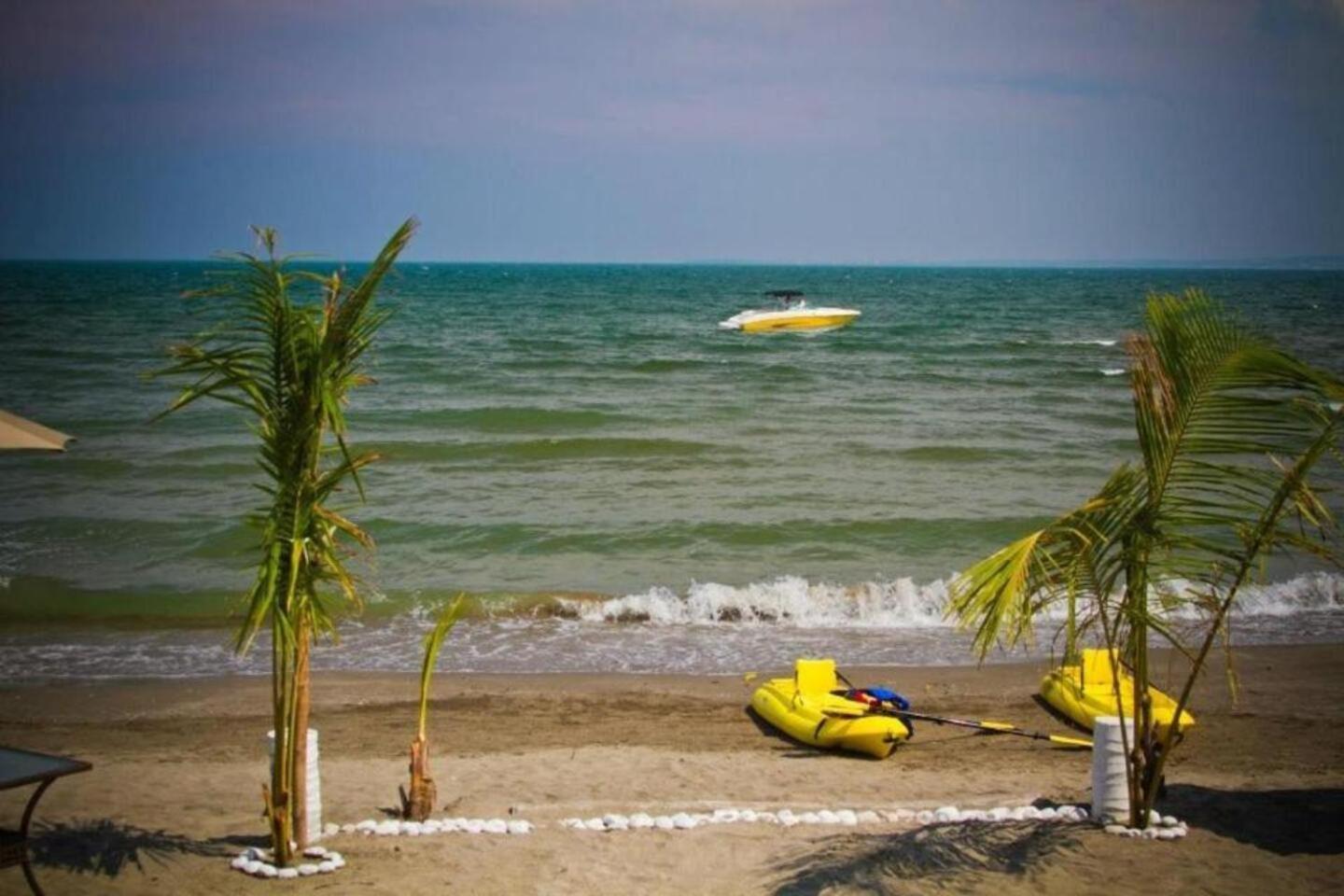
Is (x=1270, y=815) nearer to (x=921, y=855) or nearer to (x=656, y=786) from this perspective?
(x=921, y=855)

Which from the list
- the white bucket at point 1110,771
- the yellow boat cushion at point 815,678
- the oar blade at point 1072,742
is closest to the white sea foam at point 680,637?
the yellow boat cushion at point 815,678

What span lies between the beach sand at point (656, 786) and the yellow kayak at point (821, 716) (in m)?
0.15

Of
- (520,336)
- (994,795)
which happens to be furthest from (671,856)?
(520,336)

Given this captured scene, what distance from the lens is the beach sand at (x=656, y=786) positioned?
6.20 metres

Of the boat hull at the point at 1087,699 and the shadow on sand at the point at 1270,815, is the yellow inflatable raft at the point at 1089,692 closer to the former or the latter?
the boat hull at the point at 1087,699

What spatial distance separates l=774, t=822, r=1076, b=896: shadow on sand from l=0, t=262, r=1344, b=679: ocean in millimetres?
4240

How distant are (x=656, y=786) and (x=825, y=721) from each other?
152 centimetres

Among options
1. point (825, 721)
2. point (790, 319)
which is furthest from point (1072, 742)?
point (790, 319)

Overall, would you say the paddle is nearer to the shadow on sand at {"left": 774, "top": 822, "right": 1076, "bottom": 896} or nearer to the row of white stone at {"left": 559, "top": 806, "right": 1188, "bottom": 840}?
the row of white stone at {"left": 559, "top": 806, "right": 1188, "bottom": 840}

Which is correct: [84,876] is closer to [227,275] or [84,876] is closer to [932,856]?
[227,275]

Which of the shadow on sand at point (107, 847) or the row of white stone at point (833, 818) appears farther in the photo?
the row of white stone at point (833, 818)

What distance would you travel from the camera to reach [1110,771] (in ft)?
22.1

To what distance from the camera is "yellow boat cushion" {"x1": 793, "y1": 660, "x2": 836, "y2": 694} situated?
9.50 m

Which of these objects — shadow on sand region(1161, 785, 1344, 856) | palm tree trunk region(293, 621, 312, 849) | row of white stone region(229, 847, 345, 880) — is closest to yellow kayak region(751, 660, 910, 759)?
shadow on sand region(1161, 785, 1344, 856)
